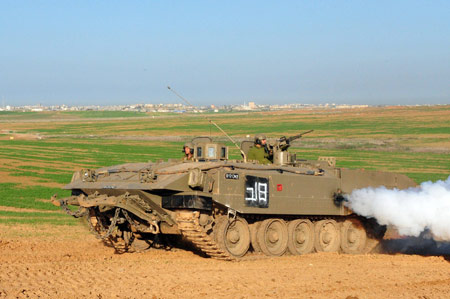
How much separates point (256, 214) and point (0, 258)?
649 centimetres

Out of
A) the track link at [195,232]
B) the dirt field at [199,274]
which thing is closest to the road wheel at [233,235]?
the track link at [195,232]

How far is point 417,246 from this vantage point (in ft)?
79.1

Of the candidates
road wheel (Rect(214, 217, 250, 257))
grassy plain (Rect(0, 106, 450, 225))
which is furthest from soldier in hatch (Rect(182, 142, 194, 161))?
grassy plain (Rect(0, 106, 450, 225))

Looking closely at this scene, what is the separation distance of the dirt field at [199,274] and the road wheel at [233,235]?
0.37 meters

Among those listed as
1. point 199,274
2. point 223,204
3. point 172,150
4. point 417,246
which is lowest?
point 417,246

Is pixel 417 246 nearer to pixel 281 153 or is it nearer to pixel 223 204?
pixel 281 153

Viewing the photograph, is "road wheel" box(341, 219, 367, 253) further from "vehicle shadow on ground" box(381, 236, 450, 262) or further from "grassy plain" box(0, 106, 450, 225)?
"grassy plain" box(0, 106, 450, 225)

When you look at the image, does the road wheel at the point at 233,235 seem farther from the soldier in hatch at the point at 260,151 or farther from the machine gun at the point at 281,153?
the soldier in hatch at the point at 260,151

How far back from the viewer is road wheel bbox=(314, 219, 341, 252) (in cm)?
2189

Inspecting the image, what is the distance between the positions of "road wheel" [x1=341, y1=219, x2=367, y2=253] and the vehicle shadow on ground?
3.50 ft

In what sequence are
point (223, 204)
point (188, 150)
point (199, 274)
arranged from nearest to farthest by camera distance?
point (199, 274), point (223, 204), point (188, 150)

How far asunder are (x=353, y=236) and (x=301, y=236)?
8.63 feet

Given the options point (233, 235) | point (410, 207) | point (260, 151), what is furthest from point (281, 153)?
point (410, 207)

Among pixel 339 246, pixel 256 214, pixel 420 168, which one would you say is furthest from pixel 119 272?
pixel 420 168
